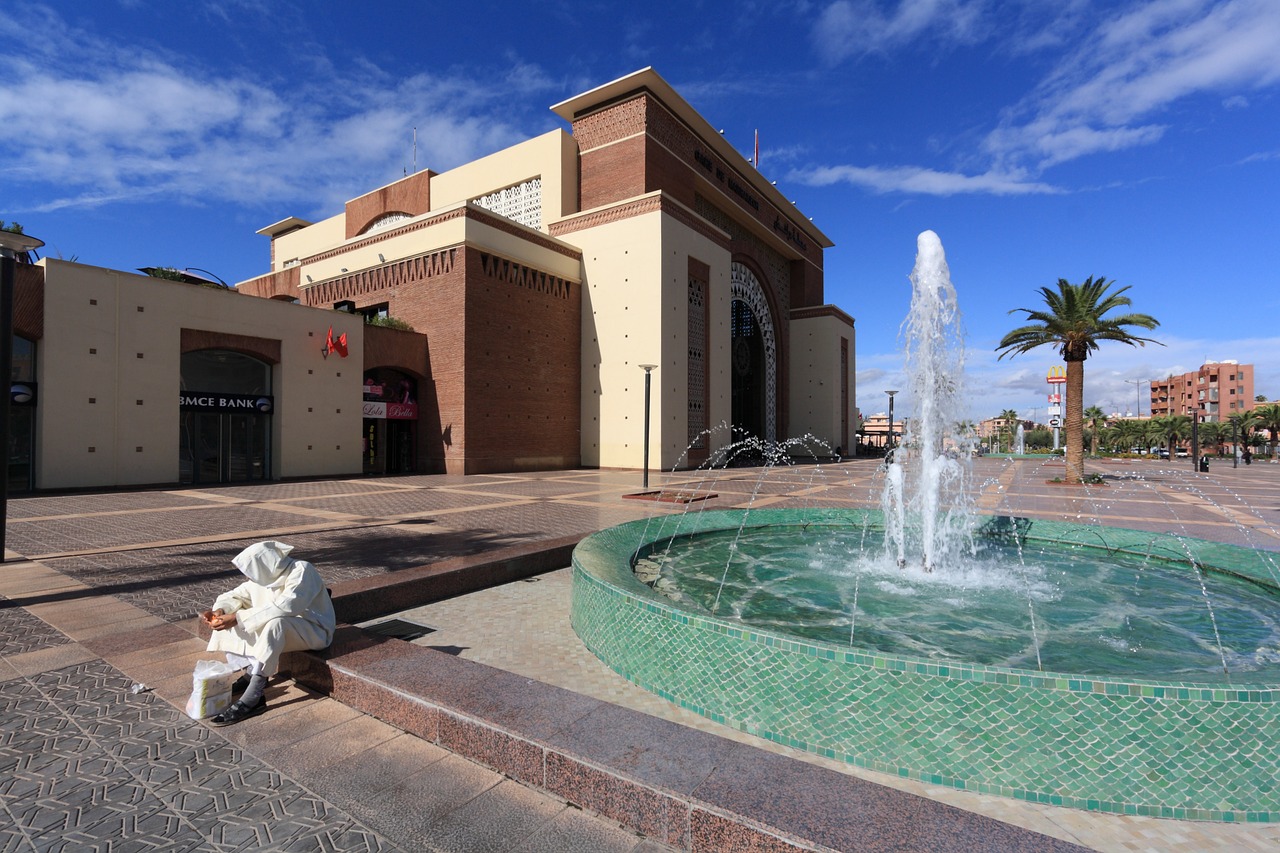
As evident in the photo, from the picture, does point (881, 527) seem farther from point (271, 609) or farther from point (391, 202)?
point (391, 202)

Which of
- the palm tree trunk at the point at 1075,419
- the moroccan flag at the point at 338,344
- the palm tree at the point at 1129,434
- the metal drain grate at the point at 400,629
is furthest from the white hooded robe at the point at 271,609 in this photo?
the palm tree at the point at 1129,434

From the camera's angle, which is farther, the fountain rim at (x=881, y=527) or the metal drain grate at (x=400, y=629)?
the metal drain grate at (x=400, y=629)

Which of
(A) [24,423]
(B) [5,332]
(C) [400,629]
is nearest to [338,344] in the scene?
(A) [24,423]

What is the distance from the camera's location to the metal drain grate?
207 inches

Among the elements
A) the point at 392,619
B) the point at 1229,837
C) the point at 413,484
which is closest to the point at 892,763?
the point at 1229,837

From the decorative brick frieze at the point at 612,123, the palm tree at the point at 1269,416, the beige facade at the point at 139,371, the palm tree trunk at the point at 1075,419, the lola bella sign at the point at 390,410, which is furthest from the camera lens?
the palm tree at the point at 1269,416

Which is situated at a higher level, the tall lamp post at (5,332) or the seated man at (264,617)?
the tall lamp post at (5,332)

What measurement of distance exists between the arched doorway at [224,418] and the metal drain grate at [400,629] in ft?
58.9

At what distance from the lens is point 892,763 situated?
318 cm

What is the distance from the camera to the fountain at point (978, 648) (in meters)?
2.83

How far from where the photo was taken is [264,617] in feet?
12.3

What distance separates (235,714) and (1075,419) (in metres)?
26.6

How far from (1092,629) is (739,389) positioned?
36.5 meters

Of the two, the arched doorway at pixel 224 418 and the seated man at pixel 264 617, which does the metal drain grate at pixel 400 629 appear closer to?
the seated man at pixel 264 617
